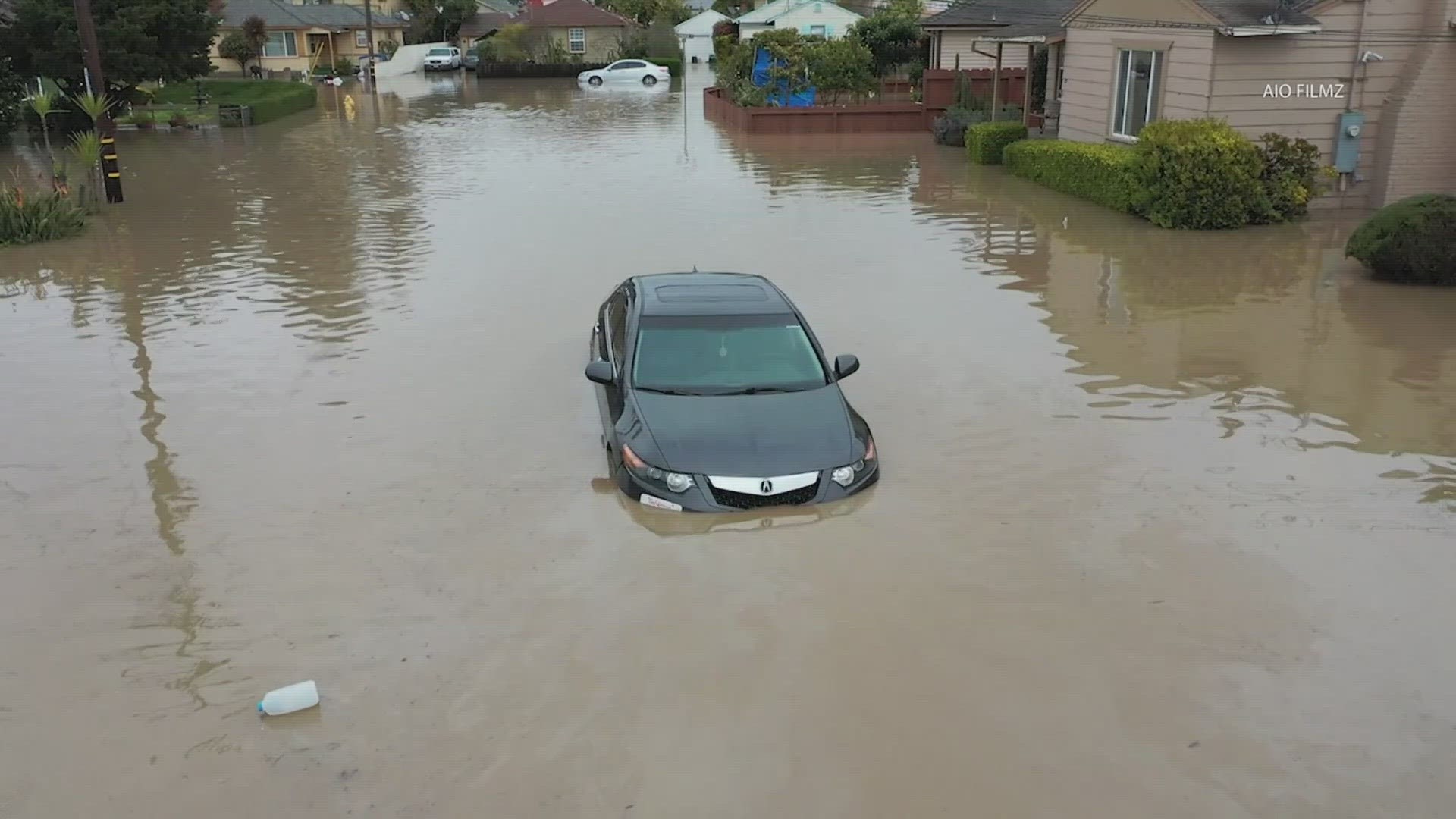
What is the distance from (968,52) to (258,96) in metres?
27.7

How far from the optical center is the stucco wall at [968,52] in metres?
38.5

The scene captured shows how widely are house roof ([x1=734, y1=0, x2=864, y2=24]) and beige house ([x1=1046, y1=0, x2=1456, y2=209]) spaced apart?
1500 inches

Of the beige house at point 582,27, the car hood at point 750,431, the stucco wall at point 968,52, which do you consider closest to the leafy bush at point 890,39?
the stucco wall at point 968,52

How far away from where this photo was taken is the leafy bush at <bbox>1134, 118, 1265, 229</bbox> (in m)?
18.7

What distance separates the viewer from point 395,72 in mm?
73000

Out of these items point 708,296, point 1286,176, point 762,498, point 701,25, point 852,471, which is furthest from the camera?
point 701,25

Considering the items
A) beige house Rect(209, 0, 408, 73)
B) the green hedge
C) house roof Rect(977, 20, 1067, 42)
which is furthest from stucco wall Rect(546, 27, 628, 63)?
house roof Rect(977, 20, 1067, 42)

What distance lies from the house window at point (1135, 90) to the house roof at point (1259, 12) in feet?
4.79

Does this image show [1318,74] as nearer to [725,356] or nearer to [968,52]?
[725,356]

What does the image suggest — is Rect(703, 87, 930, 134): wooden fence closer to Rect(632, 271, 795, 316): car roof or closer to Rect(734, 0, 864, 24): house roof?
Rect(734, 0, 864, 24): house roof

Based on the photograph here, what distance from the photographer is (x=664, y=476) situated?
850cm

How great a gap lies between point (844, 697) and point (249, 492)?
5.17 metres

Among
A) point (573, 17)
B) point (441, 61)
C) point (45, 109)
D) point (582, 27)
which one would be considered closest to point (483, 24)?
point (573, 17)

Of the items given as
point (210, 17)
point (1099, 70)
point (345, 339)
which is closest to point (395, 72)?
point (210, 17)
